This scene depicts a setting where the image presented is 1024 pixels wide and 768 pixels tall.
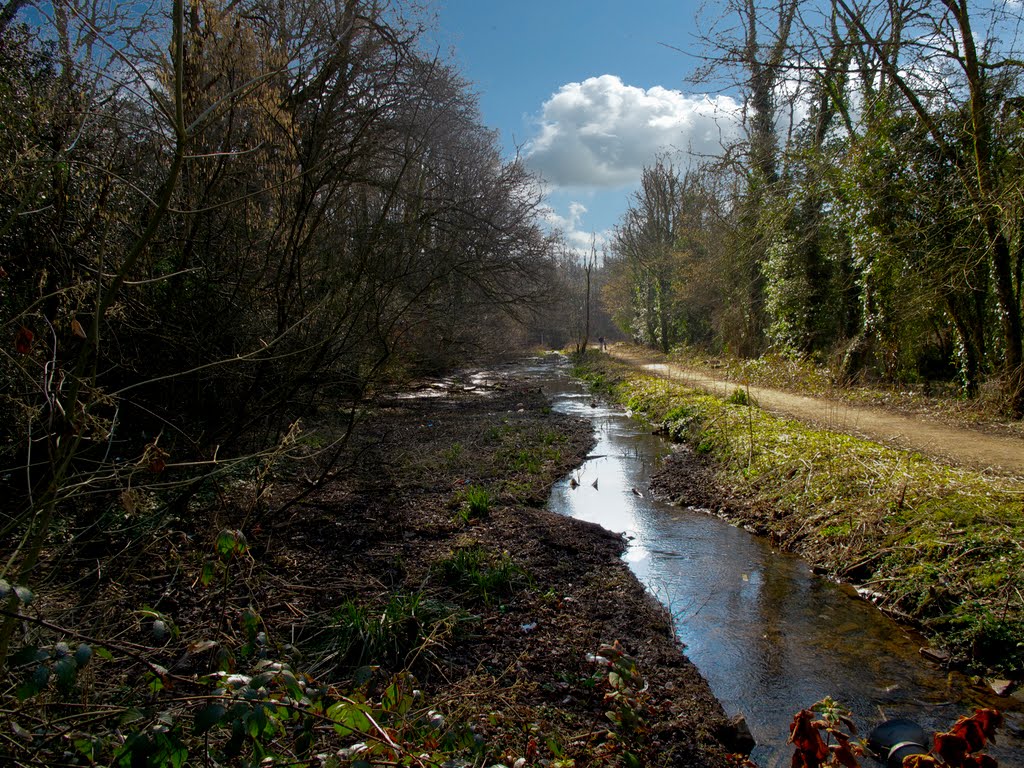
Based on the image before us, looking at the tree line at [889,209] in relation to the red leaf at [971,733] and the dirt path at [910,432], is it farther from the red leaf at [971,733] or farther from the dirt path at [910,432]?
the red leaf at [971,733]

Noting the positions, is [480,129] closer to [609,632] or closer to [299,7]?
[299,7]

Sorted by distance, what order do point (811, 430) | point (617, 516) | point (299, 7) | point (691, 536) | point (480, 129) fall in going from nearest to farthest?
point (299, 7) → point (691, 536) → point (617, 516) → point (811, 430) → point (480, 129)

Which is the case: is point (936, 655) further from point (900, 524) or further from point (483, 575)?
point (483, 575)

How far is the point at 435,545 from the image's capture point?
5.44 metres

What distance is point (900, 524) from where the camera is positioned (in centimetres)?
534

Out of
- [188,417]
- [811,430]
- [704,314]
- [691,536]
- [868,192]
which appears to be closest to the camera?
[188,417]

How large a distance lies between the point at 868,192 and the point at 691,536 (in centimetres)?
805

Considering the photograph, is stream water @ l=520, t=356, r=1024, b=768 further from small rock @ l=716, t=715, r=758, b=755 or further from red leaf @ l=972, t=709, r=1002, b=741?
red leaf @ l=972, t=709, r=1002, b=741

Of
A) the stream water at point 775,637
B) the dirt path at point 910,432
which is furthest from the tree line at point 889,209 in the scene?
the stream water at point 775,637

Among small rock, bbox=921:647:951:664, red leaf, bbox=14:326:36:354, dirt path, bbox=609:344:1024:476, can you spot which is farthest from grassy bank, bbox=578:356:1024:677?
red leaf, bbox=14:326:36:354

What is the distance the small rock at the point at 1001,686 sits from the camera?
3652 millimetres

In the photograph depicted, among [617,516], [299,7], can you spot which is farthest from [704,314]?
[299,7]

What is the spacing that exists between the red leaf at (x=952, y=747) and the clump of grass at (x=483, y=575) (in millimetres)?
3117

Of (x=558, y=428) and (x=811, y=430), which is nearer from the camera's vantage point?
(x=811, y=430)
